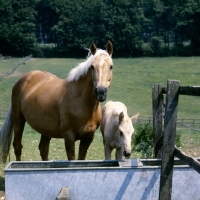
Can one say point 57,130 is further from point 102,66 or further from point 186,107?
point 186,107

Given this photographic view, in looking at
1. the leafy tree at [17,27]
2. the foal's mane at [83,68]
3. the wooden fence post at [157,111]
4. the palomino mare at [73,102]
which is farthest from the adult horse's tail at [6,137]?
the leafy tree at [17,27]

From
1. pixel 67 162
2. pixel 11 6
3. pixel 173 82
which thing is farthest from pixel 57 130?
pixel 11 6

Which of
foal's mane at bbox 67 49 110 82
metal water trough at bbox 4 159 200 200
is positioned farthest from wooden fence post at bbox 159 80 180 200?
foal's mane at bbox 67 49 110 82

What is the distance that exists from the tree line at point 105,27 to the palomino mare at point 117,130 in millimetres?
73767

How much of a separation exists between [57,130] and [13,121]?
1624 millimetres

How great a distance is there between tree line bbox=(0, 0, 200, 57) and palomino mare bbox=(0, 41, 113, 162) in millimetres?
74898

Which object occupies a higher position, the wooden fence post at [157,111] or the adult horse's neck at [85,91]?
the adult horse's neck at [85,91]

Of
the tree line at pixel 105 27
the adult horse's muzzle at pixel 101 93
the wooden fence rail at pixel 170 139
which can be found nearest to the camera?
the wooden fence rail at pixel 170 139

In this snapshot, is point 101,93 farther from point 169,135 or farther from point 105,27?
point 105,27

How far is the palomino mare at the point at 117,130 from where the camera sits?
6342 mm

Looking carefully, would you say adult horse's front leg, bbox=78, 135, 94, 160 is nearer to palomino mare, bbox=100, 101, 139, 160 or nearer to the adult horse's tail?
palomino mare, bbox=100, 101, 139, 160

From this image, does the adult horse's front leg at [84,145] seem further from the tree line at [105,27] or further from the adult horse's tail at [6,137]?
the tree line at [105,27]

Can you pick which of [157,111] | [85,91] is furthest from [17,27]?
[157,111]

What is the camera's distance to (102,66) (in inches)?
209
